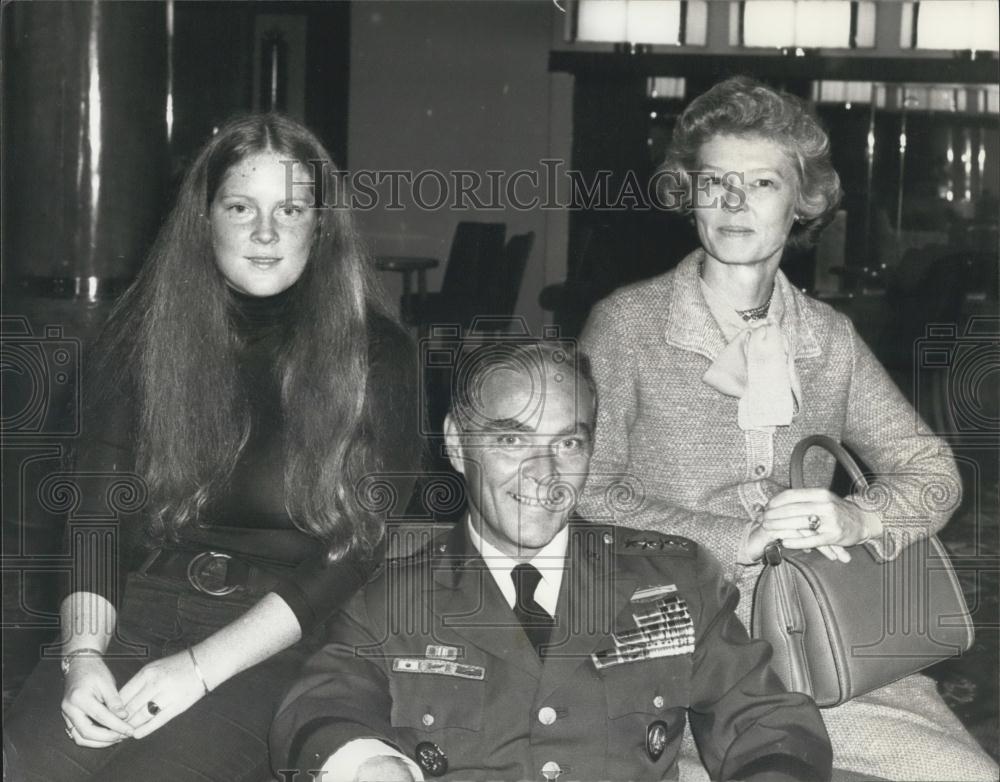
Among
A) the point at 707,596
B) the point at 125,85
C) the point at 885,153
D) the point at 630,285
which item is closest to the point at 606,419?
the point at 630,285

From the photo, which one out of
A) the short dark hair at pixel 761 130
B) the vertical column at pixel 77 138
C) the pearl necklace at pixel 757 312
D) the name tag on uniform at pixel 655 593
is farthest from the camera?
the vertical column at pixel 77 138

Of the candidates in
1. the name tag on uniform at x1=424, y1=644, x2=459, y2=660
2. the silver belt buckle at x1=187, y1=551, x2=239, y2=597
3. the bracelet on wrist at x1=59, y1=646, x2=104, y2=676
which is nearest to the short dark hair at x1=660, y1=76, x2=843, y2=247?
the name tag on uniform at x1=424, y1=644, x2=459, y2=660

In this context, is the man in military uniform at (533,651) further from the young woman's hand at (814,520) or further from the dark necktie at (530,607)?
the young woman's hand at (814,520)

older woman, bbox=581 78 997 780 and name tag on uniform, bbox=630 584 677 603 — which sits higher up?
older woman, bbox=581 78 997 780

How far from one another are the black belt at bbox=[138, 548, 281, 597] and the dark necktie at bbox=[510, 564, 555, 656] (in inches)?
18.4

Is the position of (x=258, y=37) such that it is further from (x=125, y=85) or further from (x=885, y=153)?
(x=885, y=153)

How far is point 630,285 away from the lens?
2504 mm

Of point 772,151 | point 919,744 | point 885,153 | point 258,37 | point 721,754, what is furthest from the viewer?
point 885,153

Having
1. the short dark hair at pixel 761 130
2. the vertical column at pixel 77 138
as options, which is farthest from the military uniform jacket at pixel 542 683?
the vertical column at pixel 77 138

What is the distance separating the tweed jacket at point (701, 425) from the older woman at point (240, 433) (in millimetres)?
408

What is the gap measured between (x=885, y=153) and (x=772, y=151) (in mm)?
632

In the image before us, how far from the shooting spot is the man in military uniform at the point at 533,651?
2.02 metres

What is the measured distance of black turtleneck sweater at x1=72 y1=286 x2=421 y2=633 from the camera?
7.56ft

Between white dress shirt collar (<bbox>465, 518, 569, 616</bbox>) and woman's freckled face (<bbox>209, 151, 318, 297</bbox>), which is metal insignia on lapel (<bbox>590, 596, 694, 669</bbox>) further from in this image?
woman's freckled face (<bbox>209, 151, 318, 297</bbox>)
